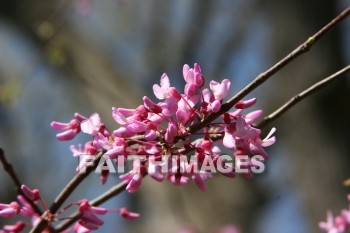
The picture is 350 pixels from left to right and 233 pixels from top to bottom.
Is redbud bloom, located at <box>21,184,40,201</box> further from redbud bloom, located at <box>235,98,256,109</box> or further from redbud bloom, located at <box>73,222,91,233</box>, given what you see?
redbud bloom, located at <box>235,98,256,109</box>

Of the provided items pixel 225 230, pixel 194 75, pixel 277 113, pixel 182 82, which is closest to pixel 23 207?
pixel 194 75

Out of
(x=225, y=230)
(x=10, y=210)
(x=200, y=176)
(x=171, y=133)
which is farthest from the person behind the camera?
(x=225, y=230)

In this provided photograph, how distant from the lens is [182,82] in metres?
5.98

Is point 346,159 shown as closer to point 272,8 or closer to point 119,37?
point 272,8

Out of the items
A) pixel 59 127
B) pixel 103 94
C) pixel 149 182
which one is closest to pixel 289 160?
pixel 149 182

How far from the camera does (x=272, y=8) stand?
461 centimetres

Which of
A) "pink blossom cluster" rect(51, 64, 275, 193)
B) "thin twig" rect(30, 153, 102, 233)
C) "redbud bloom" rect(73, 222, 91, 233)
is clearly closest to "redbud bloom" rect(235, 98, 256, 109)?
"pink blossom cluster" rect(51, 64, 275, 193)

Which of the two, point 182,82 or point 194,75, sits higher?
point 182,82

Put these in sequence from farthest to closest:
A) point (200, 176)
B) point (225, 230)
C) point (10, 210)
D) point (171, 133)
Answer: point (225, 230), point (10, 210), point (200, 176), point (171, 133)

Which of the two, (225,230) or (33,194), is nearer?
(33,194)

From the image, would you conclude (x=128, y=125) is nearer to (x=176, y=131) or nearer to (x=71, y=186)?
(x=176, y=131)

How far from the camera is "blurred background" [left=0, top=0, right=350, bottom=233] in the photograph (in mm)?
3875

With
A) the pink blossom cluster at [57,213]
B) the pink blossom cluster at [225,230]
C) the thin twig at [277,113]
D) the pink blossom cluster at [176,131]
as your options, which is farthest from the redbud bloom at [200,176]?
the pink blossom cluster at [225,230]

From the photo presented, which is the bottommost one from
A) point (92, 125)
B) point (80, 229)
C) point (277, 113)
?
point (80, 229)
